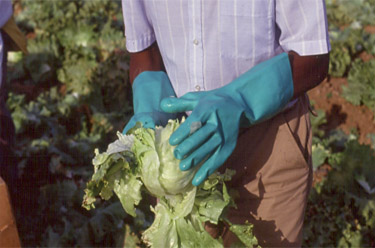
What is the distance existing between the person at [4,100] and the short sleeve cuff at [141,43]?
136 centimetres

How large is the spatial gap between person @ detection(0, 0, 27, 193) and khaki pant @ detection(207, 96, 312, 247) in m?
1.90

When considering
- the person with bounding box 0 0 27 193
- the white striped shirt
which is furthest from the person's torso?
the person with bounding box 0 0 27 193

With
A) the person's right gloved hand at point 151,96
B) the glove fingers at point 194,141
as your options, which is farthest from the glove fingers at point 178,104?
the person's right gloved hand at point 151,96

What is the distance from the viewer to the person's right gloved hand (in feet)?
7.34

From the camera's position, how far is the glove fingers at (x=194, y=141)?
1.83m

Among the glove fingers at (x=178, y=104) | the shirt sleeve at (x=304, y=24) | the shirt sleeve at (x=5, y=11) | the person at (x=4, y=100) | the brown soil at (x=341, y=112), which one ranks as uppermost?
the shirt sleeve at (x=304, y=24)

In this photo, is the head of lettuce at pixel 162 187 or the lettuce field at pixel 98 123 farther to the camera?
the lettuce field at pixel 98 123

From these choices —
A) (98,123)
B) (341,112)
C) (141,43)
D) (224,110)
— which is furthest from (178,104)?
(341,112)

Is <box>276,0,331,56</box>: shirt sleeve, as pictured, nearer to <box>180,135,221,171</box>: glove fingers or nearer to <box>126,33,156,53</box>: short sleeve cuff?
<box>180,135,221,171</box>: glove fingers

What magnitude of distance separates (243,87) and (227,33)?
22 centimetres

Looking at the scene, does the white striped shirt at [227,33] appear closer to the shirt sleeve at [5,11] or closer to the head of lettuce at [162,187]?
the head of lettuce at [162,187]

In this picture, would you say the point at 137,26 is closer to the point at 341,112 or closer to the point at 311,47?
the point at 311,47

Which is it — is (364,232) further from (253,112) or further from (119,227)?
(253,112)

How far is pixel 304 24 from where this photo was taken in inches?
75.5
